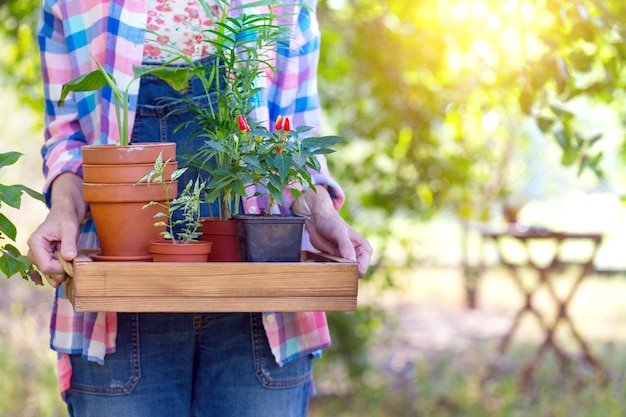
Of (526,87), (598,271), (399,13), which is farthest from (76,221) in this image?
(598,271)

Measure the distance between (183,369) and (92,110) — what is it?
466 millimetres

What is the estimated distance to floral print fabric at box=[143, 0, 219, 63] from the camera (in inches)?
52.6

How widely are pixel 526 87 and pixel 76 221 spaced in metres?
1.59

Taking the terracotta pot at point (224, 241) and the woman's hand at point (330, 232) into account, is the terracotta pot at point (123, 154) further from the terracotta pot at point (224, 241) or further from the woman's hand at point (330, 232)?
the woman's hand at point (330, 232)

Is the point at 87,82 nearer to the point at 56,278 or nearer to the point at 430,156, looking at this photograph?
the point at 56,278

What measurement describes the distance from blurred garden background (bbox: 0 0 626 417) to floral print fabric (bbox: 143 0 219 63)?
119 centimetres

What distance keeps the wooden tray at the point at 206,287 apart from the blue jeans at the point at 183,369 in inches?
8.0

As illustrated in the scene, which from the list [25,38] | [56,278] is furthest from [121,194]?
[25,38]

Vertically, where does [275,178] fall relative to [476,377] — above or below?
Result: above

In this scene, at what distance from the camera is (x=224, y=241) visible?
1207mm

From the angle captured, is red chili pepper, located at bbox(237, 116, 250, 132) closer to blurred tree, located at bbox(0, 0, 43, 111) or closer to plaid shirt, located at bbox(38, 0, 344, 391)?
plaid shirt, located at bbox(38, 0, 344, 391)

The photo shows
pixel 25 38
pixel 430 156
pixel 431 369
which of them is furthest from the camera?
pixel 431 369

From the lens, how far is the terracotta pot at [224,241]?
1.20 meters

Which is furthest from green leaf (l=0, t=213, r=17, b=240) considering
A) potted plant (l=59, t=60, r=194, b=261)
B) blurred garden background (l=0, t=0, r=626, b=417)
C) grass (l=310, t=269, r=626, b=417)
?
grass (l=310, t=269, r=626, b=417)
